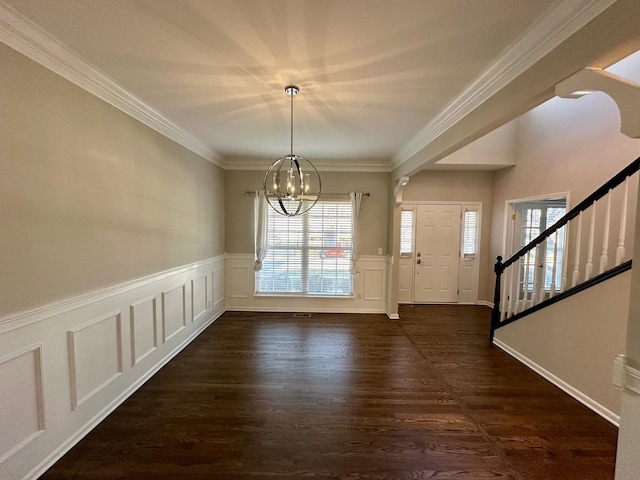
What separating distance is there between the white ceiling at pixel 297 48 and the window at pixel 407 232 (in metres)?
3.01

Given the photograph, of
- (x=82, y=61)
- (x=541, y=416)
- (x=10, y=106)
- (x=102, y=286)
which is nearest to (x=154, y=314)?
(x=102, y=286)

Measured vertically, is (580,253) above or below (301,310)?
above

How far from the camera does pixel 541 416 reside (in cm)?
240

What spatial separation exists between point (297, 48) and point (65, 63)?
154cm

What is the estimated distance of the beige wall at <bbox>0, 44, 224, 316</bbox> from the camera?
1624 mm

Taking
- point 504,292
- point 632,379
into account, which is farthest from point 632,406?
point 504,292

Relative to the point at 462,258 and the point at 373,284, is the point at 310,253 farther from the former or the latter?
the point at 462,258

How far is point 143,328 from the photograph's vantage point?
286cm

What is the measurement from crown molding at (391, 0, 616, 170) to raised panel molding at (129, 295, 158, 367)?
3.46 meters

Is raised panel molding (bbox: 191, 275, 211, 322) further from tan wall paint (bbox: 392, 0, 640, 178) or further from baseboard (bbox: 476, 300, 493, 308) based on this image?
baseboard (bbox: 476, 300, 493, 308)

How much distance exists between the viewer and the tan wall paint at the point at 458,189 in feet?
18.7

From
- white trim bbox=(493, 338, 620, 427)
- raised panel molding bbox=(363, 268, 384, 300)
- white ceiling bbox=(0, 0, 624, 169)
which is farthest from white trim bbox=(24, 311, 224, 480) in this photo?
white trim bbox=(493, 338, 620, 427)

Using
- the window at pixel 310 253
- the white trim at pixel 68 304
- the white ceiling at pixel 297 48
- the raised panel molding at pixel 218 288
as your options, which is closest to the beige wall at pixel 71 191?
the white trim at pixel 68 304

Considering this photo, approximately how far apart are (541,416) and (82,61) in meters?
4.45
